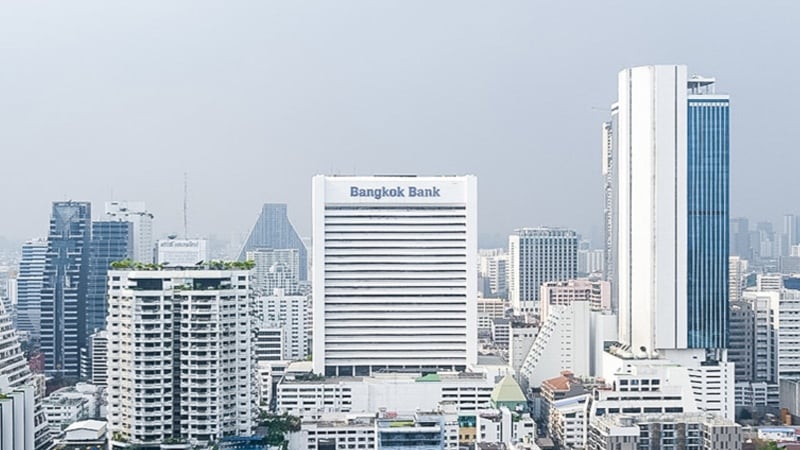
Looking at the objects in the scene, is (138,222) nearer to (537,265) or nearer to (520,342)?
(520,342)

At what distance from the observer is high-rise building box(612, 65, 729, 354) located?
1230cm

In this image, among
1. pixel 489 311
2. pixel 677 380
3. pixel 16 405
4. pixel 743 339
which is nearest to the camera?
pixel 16 405

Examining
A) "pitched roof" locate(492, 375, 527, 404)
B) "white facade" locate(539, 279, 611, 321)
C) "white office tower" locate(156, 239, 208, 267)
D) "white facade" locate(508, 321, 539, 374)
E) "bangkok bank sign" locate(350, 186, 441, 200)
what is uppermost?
"bangkok bank sign" locate(350, 186, 441, 200)

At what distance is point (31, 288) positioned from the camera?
15.2 meters

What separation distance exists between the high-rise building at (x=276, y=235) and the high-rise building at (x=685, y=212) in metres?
4.50

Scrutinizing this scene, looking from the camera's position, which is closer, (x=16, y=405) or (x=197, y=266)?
(x=16, y=405)

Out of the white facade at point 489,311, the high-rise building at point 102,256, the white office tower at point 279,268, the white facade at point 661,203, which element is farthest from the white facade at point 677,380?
the white office tower at point 279,268

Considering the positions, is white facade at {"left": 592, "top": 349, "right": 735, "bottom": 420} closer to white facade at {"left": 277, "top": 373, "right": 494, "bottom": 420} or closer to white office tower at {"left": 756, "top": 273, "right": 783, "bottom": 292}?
white facade at {"left": 277, "top": 373, "right": 494, "bottom": 420}

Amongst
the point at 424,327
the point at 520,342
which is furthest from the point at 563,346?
the point at 424,327

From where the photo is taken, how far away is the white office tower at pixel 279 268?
1862 cm

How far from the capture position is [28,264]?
15.1 m

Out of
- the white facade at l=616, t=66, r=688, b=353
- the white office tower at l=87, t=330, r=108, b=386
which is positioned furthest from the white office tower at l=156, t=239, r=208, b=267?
the white facade at l=616, t=66, r=688, b=353

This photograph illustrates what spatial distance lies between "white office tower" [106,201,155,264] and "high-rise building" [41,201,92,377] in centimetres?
39

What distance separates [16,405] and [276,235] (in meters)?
10.8
